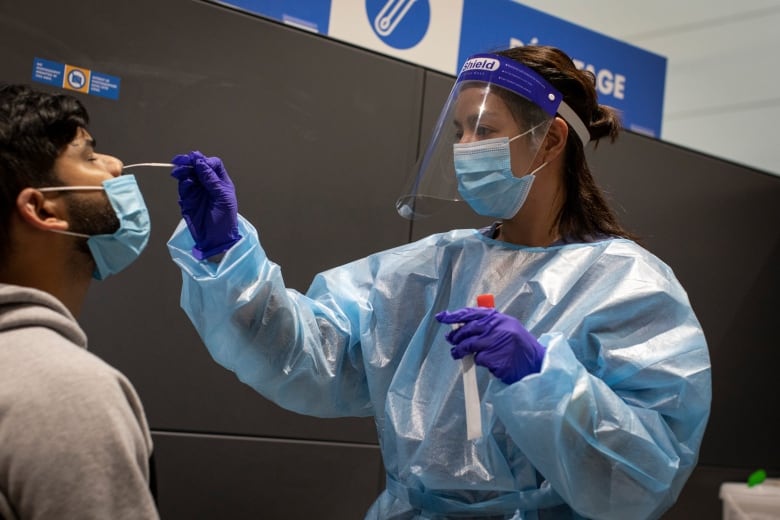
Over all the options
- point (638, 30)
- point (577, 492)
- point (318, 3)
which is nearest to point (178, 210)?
point (318, 3)

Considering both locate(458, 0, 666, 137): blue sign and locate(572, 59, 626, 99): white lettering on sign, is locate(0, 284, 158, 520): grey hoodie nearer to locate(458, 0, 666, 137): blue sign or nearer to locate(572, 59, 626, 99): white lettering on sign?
locate(458, 0, 666, 137): blue sign

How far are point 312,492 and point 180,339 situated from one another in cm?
46

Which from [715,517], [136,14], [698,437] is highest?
[136,14]

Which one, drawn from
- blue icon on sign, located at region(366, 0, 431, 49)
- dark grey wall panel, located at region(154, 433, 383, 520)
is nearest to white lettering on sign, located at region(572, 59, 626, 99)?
blue icon on sign, located at region(366, 0, 431, 49)

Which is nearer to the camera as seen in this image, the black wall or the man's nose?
the man's nose

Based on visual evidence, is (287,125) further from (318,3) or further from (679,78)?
(679,78)

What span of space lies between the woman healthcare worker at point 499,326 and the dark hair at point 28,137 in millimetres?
223

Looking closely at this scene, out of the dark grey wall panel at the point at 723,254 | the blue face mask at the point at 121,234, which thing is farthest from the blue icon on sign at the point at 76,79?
the dark grey wall panel at the point at 723,254

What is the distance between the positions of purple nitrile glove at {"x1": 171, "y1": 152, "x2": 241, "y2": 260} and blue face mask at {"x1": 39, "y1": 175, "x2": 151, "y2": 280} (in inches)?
5.7

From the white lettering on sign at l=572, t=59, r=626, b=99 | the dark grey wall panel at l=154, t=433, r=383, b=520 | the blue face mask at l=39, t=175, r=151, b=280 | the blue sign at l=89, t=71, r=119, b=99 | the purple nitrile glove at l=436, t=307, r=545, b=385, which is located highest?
the white lettering on sign at l=572, t=59, r=626, b=99

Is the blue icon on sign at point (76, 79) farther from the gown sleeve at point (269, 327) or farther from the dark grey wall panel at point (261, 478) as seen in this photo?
the dark grey wall panel at point (261, 478)

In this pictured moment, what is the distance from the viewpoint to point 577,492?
47.3 inches

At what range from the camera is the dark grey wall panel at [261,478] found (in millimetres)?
1749

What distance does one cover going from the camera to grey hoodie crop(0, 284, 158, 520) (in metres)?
0.81
